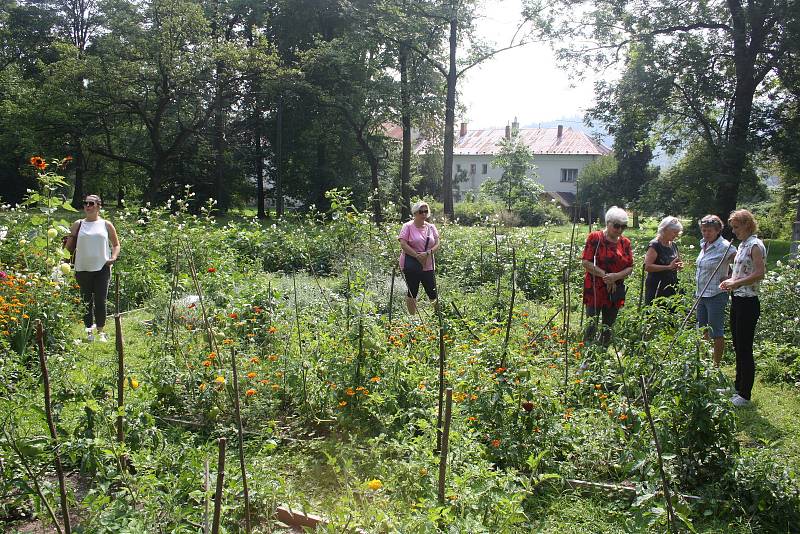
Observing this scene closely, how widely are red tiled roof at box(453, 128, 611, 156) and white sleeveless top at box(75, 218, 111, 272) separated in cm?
4207

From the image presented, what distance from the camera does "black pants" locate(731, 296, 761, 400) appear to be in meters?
4.43

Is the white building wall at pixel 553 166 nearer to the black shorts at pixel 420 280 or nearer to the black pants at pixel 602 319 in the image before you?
the black shorts at pixel 420 280

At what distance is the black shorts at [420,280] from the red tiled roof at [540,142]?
134ft

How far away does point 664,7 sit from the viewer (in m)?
17.1

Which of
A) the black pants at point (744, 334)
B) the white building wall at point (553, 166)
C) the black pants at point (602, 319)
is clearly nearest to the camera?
the black pants at point (744, 334)

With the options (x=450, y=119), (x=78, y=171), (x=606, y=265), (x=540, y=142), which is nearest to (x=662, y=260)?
(x=606, y=265)

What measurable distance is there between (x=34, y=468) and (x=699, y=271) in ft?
16.0

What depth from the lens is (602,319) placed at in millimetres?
5141

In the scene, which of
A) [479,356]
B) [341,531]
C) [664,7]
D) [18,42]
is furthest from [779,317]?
[18,42]

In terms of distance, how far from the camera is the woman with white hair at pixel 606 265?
16.3 feet

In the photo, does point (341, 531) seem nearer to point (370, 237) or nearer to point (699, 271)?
point (699, 271)

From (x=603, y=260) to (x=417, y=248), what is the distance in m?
1.87

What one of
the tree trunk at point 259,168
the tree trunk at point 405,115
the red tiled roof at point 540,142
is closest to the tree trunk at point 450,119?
the tree trunk at point 405,115

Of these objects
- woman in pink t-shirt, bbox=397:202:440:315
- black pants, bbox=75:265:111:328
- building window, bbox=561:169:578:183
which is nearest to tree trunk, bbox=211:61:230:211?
black pants, bbox=75:265:111:328
